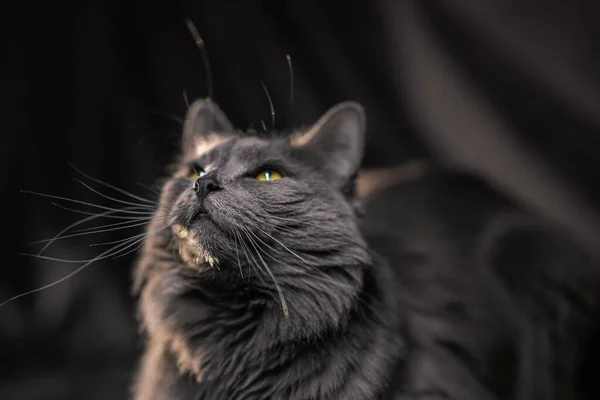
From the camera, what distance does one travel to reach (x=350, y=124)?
103 cm

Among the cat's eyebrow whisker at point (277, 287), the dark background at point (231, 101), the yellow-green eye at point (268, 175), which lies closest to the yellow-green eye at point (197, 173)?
the yellow-green eye at point (268, 175)

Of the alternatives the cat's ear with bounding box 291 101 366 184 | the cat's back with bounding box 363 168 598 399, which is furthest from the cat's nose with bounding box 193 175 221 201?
the cat's back with bounding box 363 168 598 399

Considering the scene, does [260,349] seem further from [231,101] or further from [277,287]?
[231,101]

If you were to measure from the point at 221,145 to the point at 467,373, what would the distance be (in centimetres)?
67

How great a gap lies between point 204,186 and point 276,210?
0.43 feet

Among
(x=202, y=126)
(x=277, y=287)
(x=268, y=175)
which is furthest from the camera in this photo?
(x=202, y=126)

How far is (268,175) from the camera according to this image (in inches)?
38.1

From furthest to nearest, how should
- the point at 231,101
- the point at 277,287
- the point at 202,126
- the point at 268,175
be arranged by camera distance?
the point at 231,101 < the point at 202,126 < the point at 268,175 < the point at 277,287

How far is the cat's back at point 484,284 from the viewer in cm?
109

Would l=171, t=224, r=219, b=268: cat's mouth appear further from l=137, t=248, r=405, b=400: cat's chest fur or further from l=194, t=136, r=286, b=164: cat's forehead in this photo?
l=194, t=136, r=286, b=164: cat's forehead

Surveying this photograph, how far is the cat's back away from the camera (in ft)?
3.58

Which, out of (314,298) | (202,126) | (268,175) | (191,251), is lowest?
(314,298)

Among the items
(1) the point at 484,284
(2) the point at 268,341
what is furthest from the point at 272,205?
(1) the point at 484,284

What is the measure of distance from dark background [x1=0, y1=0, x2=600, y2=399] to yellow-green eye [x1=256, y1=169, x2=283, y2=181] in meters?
A: 0.77
